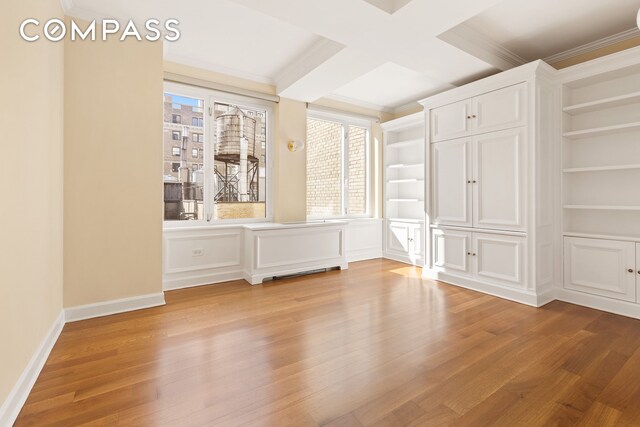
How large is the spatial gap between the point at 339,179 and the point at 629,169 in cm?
344

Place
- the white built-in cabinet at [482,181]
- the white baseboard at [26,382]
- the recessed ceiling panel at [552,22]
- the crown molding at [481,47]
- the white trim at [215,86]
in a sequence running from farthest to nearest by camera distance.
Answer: the white trim at [215,86]
the white built-in cabinet at [482,181]
the crown molding at [481,47]
the recessed ceiling panel at [552,22]
the white baseboard at [26,382]

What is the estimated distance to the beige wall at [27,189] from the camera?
1451 mm

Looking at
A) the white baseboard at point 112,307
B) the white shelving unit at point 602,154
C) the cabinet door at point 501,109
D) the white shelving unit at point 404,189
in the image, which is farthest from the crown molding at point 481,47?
the white baseboard at point 112,307

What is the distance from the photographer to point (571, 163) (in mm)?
3244

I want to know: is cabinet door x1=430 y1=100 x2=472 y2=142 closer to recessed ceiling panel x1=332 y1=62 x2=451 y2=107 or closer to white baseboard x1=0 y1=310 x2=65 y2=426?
recessed ceiling panel x1=332 y1=62 x2=451 y2=107

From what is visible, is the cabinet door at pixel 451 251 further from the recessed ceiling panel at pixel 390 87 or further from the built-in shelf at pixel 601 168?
the recessed ceiling panel at pixel 390 87

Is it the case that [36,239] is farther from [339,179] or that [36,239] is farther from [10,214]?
[339,179]

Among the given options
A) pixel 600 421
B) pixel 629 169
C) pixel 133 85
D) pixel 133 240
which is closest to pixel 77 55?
pixel 133 85

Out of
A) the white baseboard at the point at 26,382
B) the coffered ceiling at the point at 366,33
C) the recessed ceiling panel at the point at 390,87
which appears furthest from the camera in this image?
the recessed ceiling panel at the point at 390,87

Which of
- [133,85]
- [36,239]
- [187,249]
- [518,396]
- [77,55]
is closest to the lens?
[518,396]

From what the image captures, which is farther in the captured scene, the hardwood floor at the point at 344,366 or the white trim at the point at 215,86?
the white trim at the point at 215,86

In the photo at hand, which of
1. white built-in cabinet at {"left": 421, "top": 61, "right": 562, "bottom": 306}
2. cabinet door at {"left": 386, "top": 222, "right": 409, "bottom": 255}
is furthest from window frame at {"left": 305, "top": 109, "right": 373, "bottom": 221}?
white built-in cabinet at {"left": 421, "top": 61, "right": 562, "bottom": 306}

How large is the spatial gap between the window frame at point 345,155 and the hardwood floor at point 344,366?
2346 mm

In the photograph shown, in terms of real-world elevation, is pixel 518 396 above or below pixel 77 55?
below
